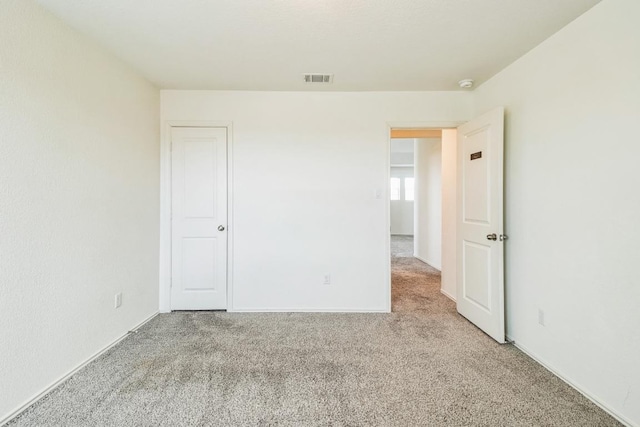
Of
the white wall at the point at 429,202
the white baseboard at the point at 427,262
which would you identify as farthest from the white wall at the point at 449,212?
the white baseboard at the point at 427,262

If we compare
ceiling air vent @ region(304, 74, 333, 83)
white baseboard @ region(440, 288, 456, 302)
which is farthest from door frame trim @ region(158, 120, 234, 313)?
white baseboard @ region(440, 288, 456, 302)

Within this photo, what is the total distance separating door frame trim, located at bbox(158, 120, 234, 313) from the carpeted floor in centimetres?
40

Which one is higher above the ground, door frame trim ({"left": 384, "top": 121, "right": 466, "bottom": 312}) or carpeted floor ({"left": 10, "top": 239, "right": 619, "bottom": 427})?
door frame trim ({"left": 384, "top": 121, "right": 466, "bottom": 312})

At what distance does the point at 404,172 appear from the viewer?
1080 cm

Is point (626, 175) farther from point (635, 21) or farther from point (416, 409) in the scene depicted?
point (416, 409)

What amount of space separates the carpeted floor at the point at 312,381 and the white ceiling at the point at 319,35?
2.45 metres

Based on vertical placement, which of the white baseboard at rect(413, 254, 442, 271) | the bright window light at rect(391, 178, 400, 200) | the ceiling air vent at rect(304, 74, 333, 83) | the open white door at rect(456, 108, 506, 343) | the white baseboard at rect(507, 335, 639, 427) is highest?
the ceiling air vent at rect(304, 74, 333, 83)

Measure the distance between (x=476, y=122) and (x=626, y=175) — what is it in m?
1.34

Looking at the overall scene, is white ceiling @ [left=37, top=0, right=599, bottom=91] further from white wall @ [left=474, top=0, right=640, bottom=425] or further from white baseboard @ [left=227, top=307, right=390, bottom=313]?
white baseboard @ [left=227, top=307, right=390, bottom=313]

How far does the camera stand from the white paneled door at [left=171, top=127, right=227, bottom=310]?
3148 mm

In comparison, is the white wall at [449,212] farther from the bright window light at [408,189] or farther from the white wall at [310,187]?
the bright window light at [408,189]

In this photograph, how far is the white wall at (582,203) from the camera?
5.18ft

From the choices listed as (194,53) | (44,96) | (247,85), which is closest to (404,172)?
(247,85)

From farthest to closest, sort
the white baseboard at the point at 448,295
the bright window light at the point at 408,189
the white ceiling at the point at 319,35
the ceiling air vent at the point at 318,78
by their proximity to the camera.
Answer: the bright window light at the point at 408,189 → the white baseboard at the point at 448,295 → the ceiling air vent at the point at 318,78 → the white ceiling at the point at 319,35
